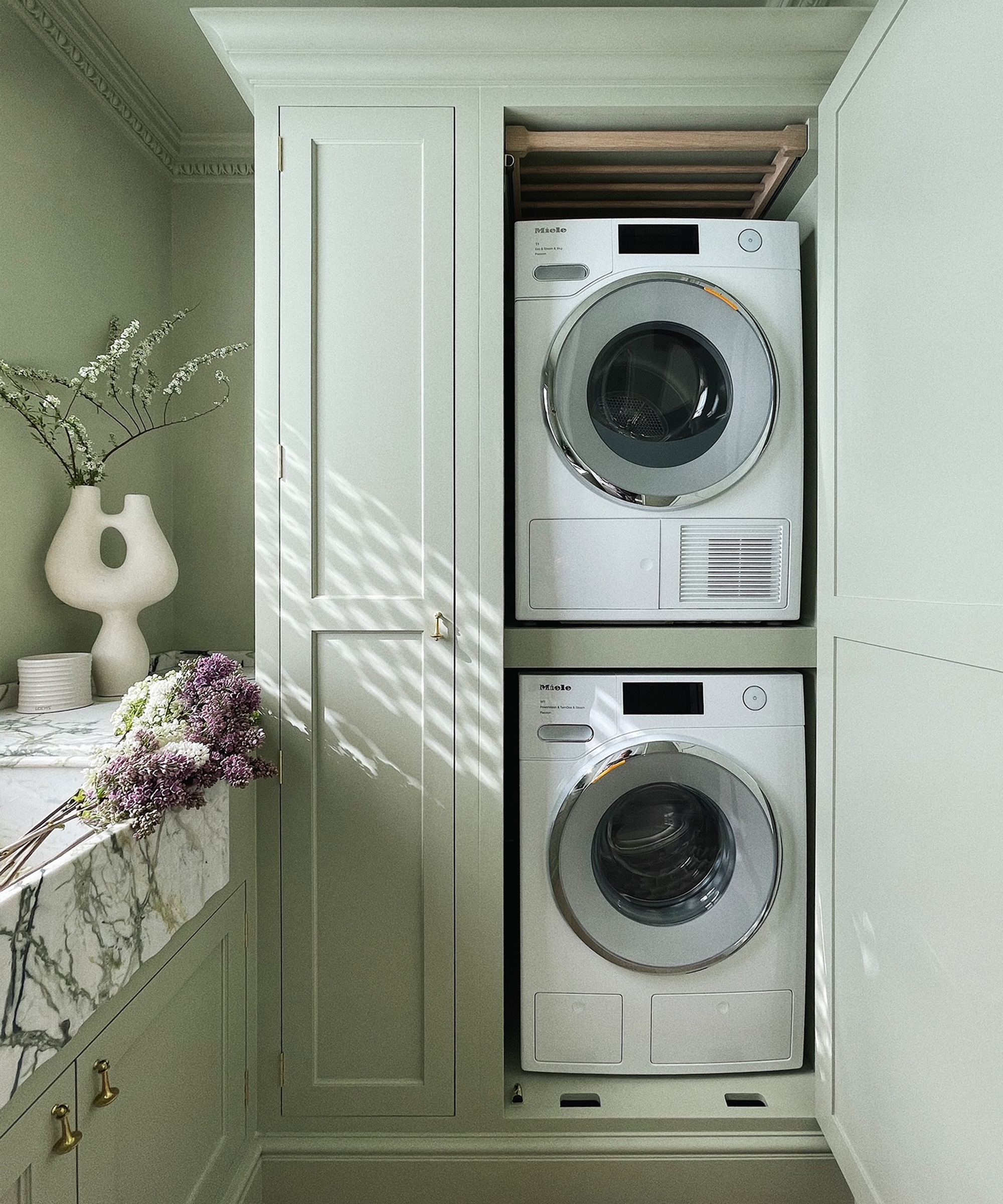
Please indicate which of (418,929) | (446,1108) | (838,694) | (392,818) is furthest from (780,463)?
(446,1108)

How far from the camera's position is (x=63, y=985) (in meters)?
0.86

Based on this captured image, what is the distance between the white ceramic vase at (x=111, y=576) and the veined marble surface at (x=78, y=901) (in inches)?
11.0

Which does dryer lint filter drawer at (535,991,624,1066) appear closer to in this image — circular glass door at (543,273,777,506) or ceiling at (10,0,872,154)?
circular glass door at (543,273,777,506)

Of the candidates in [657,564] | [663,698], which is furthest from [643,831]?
[657,564]

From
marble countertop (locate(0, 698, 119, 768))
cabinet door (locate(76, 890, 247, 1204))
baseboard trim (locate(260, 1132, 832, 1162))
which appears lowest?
baseboard trim (locate(260, 1132, 832, 1162))

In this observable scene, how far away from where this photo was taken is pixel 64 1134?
2.93ft

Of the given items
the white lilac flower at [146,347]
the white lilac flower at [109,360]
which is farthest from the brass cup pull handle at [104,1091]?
the white lilac flower at [146,347]

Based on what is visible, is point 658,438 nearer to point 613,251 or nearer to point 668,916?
point 613,251

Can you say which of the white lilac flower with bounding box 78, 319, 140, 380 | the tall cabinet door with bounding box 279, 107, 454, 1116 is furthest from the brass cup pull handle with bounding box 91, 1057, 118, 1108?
the white lilac flower with bounding box 78, 319, 140, 380

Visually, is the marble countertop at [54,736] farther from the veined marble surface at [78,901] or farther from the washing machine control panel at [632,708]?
the washing machine control panel at [632,708]

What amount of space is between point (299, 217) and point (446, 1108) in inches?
70.8

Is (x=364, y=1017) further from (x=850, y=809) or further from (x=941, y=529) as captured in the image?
(x=941, y=529)

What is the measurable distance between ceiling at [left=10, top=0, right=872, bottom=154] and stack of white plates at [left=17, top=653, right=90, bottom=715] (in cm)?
136

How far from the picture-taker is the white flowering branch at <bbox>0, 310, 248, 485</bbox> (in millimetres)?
1613
